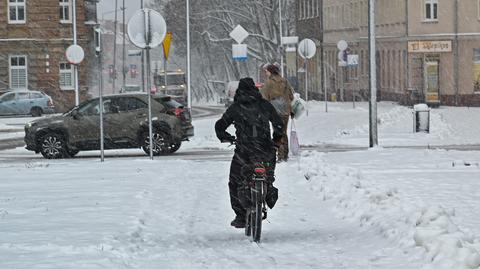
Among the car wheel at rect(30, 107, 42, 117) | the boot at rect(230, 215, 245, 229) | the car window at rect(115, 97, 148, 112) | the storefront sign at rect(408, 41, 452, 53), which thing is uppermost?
the storefront sign at rect(408, 41, 452, 53)

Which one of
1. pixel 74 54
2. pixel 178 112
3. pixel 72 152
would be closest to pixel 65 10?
pixel 74 54

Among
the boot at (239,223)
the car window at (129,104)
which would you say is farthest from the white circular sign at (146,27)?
the boot at (239,223)

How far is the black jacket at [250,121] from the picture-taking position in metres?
12.0

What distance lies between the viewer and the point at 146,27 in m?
21.6

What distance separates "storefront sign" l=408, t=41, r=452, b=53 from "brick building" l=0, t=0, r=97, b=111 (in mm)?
17628

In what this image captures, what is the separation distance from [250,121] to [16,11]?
5789 centimetres

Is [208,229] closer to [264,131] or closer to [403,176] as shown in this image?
[264,131]

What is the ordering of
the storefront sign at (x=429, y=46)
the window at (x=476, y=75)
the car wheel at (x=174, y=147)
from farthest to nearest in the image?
the storefront sign at (x=429, y=46)
the window at (x=476, y=75)
the car wheel at (x=174, y=147)

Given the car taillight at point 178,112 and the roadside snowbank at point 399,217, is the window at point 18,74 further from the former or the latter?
the roadside snowbank at point 399,217

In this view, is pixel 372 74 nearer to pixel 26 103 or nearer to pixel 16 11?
pixel 26 103

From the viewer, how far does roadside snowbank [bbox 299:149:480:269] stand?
9.52 meters

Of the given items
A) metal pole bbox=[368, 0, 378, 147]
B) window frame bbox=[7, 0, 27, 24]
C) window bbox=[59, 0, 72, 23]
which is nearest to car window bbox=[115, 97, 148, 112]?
metal pole bbox=[368, 0, 378, 147]

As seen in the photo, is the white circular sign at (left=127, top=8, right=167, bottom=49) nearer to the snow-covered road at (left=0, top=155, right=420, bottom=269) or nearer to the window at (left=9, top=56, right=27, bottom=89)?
the snow-covered road at (left=0, top=155, right=420, bottom=269)

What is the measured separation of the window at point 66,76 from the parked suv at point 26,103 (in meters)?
4.81
